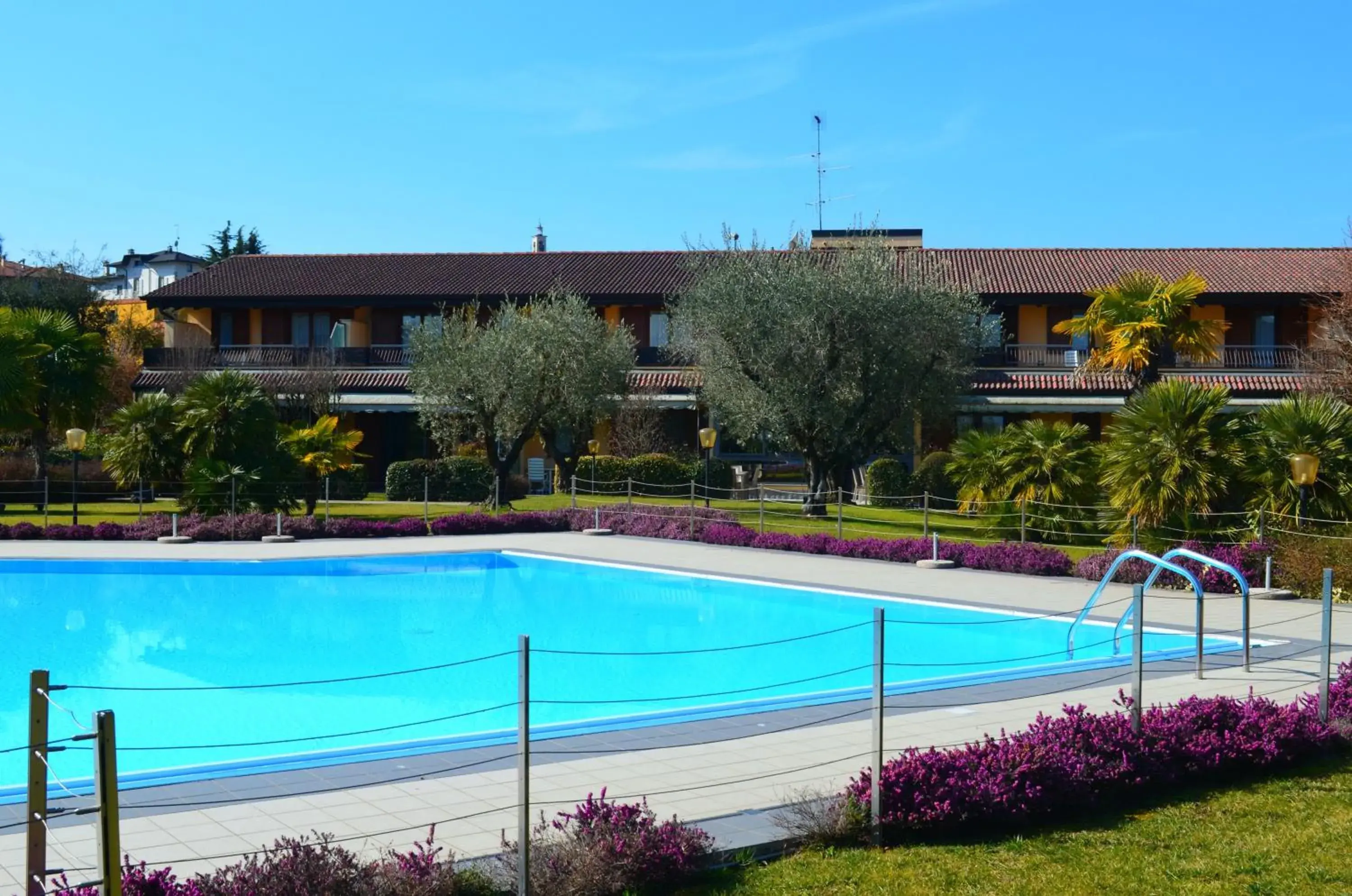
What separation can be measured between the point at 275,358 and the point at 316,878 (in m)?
37.6

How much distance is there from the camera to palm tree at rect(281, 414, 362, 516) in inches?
1113

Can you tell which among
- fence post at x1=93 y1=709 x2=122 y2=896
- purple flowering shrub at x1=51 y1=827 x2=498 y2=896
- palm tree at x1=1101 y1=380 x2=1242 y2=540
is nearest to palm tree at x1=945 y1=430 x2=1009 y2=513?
palm tree at x1=1101 y1=380 x2=1242 y2=540

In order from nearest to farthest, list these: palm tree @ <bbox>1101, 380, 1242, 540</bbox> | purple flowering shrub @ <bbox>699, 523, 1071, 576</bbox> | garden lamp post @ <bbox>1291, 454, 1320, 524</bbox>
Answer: garden lamp post @ <bbox>1291, 454, 1320, 524</bbox> → palm tree @ <bbox>1101, 380, 1242, 540</bbox> → purple flowering shrub @ <bbox>699, 523, 1071, 576</bbox>

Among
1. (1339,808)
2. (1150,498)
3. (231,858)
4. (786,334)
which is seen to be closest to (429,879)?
(231,858)

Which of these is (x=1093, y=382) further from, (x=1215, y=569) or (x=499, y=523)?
(x=1215, y=569)

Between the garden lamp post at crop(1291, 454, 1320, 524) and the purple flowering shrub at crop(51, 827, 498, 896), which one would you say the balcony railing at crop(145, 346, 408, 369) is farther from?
the purple flowering shrub at crop(51, 827, 498, 896)

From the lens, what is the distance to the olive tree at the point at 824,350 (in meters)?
25.5

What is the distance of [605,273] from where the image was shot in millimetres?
41969

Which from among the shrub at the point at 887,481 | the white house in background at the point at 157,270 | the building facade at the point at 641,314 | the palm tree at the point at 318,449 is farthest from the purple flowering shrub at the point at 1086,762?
the white house in background at the point at 157,270

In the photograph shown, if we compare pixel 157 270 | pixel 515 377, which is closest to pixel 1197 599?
pixel 515 377

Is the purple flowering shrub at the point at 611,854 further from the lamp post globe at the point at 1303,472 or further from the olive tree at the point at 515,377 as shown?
the olive tree at the point at 515,377

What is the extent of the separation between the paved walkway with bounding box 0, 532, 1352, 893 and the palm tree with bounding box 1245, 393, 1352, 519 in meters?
4.00

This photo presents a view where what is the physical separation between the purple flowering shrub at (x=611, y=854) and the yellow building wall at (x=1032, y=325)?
34600 mm

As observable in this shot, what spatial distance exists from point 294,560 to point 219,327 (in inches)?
949
